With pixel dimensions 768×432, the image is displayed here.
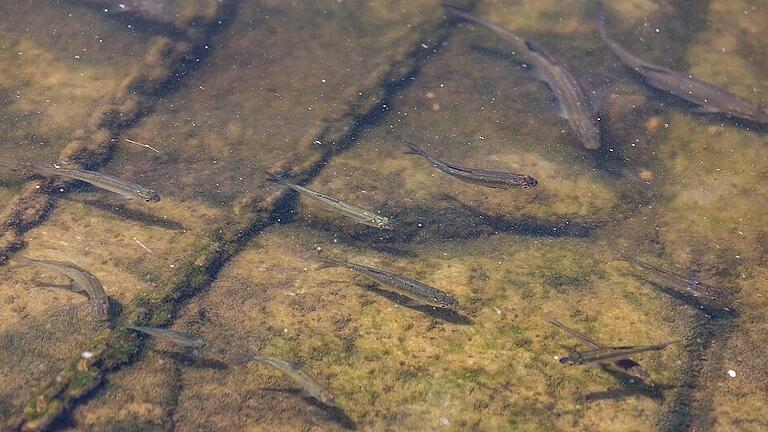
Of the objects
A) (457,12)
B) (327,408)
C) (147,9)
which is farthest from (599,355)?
(147,9)

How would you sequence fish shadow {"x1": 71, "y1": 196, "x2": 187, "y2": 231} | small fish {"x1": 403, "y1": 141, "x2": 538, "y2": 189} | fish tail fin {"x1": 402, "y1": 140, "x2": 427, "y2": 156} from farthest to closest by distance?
1. fish tail fin {"x1": 402, "y1": 140, "x2": 427, "y2": 156}
2. small fish {"x1": 403, "y1": 141, "x2": 538, "y2": 189}
3. fish shadow {"x1": 71, "y1": 196, "x2": 187, "y2": 231}

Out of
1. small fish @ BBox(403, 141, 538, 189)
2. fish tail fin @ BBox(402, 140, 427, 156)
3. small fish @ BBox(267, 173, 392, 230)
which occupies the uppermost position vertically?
small fish @ BBox(403, 141, 538, 189)

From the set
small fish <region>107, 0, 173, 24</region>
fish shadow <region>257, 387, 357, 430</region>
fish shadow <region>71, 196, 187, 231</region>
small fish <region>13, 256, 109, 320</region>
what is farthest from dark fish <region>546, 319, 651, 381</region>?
small fish <region>107, 0, 173, 24</region>

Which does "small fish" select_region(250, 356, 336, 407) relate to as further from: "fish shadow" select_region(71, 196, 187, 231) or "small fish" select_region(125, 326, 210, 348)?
"fish shadow" select_region(71, 196, 187, 231)

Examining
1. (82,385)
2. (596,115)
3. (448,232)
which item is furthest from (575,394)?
(596,115)

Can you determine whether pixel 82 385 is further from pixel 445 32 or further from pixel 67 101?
pixel 445 32

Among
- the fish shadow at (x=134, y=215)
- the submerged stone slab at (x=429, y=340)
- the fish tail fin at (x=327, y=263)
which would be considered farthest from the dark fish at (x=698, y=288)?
the fish shadow at (x=134, y=215)
